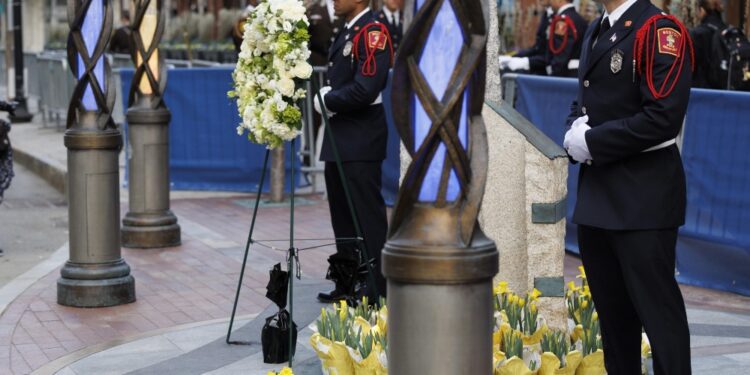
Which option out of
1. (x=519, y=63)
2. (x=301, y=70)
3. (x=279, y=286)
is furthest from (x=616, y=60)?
(x=519, y=63)

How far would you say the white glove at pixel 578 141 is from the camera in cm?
448

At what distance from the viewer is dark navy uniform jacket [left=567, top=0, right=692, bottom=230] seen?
4.33 m

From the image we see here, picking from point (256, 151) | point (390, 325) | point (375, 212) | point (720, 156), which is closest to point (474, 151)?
point (390, 325)

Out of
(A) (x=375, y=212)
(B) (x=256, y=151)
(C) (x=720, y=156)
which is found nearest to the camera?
(A) (x=375, y=212)

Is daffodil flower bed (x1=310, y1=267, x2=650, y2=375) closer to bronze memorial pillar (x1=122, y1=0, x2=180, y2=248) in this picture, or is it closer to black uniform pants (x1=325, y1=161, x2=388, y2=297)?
black uniform pants (x1=325, y1=161, x2=388, y2=297)

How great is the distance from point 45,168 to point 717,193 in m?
9.72

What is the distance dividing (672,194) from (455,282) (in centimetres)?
156

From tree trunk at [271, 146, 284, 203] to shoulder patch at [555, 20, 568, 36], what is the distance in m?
2.83

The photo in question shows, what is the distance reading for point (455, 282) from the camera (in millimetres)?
3162

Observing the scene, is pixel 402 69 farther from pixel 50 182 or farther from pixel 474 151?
pixel 50 182

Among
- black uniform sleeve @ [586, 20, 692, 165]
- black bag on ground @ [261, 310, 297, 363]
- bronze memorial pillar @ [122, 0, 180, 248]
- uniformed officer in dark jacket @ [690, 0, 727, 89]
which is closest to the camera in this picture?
black uniform sleeve @ [586, 20, 692, 165]

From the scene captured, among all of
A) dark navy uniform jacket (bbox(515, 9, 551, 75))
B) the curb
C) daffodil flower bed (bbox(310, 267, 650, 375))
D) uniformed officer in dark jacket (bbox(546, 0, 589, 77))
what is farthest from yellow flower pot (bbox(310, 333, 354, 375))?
the curb

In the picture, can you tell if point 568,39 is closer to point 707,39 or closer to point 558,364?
point 707,39

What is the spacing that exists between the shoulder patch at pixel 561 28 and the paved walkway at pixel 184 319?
3.12m
